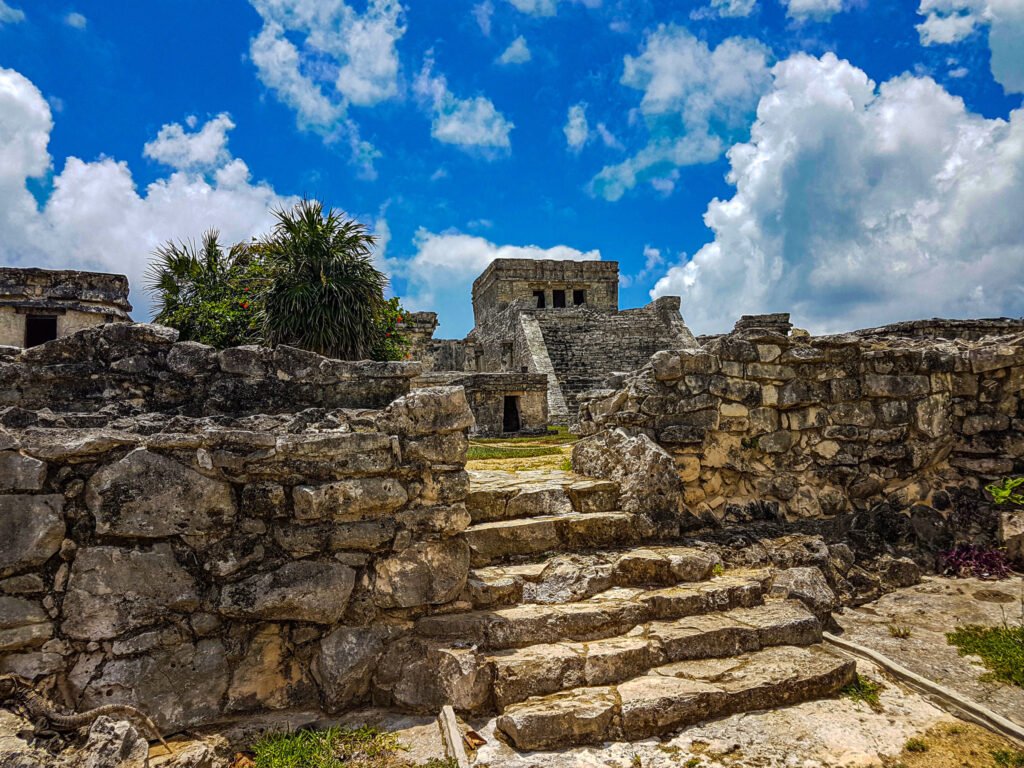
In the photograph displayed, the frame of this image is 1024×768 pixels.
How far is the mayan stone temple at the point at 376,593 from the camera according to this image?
9.07ft

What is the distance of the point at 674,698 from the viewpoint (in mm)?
2984

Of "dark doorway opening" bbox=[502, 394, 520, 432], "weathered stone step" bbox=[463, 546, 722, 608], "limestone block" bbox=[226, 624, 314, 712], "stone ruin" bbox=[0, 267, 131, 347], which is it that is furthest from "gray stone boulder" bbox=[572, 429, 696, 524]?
"stone ruin" bbox=[0, 267, 131, 347]

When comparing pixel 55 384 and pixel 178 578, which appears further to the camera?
pixel 55 384

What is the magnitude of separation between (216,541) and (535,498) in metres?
2.17

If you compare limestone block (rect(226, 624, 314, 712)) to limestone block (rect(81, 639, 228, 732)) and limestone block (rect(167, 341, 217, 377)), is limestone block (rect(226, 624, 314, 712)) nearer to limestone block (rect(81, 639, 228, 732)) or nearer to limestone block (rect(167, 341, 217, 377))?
limestone block (rect(81, 639, 228, 732))

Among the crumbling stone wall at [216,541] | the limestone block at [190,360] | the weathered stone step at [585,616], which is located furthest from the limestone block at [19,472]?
the weathered stone step at [585,616]

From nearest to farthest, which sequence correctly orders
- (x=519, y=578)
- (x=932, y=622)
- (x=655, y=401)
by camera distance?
1. (x=519, y=578)
2. (x=932, y=622)
3. (x=655, y=401)

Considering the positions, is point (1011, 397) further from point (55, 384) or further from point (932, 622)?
point (55, 384)

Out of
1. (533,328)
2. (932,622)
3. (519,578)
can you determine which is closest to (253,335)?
(519,578)

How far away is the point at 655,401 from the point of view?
203 inches

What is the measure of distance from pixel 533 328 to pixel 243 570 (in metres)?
20.4

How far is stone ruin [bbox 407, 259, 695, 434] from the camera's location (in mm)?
16531

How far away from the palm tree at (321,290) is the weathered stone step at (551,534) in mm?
6215

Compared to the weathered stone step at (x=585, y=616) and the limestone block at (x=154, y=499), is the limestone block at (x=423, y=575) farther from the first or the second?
the limestone block at (x=154, y=499)
